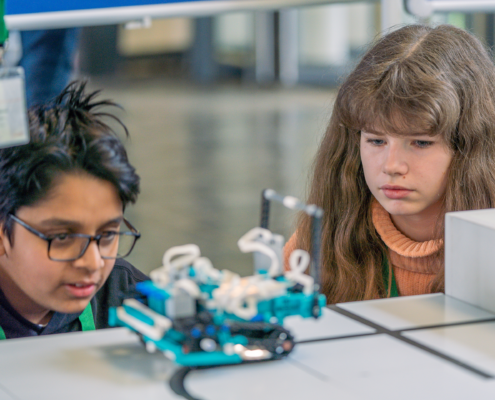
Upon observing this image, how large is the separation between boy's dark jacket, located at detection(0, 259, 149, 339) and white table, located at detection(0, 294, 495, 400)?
1.21 feet

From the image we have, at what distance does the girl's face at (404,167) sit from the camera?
1385 mm

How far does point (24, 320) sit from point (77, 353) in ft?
1.53

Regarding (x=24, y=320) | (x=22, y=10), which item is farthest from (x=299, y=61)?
(x=24, y=320)

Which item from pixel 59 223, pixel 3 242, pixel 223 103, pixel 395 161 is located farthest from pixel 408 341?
pixel 223 103

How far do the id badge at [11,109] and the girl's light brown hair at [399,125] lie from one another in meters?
0.62

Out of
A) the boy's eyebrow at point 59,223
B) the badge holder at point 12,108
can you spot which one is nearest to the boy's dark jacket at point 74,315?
the boy's eyebrow at point 59,223

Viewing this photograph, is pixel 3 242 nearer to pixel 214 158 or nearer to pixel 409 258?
pixel 409 258

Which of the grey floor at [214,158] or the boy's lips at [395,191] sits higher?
the boy's lips at [395,191]

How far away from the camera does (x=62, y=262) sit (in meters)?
1.24

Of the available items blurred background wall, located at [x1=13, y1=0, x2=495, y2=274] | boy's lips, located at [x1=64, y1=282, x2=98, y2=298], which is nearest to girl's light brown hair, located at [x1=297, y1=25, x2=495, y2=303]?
blurred background wall, located at [x1=13, y1=0, x2=495, y2=274]

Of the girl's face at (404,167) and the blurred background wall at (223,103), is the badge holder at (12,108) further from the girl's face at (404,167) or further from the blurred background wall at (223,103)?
the blurred background wall at (223,103)

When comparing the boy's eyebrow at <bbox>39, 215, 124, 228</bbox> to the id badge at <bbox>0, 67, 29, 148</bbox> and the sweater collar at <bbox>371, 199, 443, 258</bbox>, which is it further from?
the sweater collar at <bbox>371, 199, 443, 258</bbox>

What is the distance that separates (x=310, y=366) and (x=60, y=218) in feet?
1.78

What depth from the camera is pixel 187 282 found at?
2.74ft
